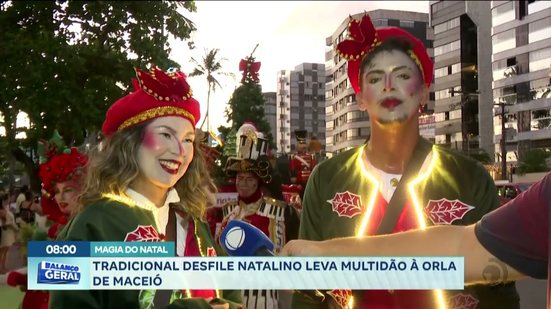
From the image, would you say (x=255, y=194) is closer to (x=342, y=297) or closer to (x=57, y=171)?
(x=57, y=171)

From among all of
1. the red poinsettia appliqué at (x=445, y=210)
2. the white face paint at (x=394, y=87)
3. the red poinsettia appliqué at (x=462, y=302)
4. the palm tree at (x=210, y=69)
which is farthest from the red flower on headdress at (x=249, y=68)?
the red poinsettia appliqué at (x=462, y=302)

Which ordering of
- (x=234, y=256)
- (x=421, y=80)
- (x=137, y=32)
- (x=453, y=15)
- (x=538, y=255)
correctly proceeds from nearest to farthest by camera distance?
(x=538, y=255)
(x=234, y=256)
(x=421, y=80)
(x=453, y=15)
(x=137, y=32)

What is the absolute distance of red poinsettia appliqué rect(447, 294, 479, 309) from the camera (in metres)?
1.43

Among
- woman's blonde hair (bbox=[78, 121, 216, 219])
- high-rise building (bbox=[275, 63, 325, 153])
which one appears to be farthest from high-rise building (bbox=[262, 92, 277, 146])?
woman's blonde hair (bbox=[78, 121, 216, 219])

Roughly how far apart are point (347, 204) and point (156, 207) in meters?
0.46

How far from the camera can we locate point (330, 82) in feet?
5.52

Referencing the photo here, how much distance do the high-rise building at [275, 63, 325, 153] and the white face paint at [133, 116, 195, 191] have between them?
0.35m

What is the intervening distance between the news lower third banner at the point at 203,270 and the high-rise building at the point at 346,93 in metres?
0.36

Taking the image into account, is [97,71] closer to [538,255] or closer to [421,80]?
[421,80]

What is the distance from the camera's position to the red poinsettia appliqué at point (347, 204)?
1.51 metres

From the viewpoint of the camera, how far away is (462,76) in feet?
5.32

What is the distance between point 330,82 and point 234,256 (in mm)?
568

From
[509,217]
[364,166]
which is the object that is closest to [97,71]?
[364,166]

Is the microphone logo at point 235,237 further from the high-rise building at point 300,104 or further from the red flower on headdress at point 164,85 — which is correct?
the high-rise building at point 300,104
